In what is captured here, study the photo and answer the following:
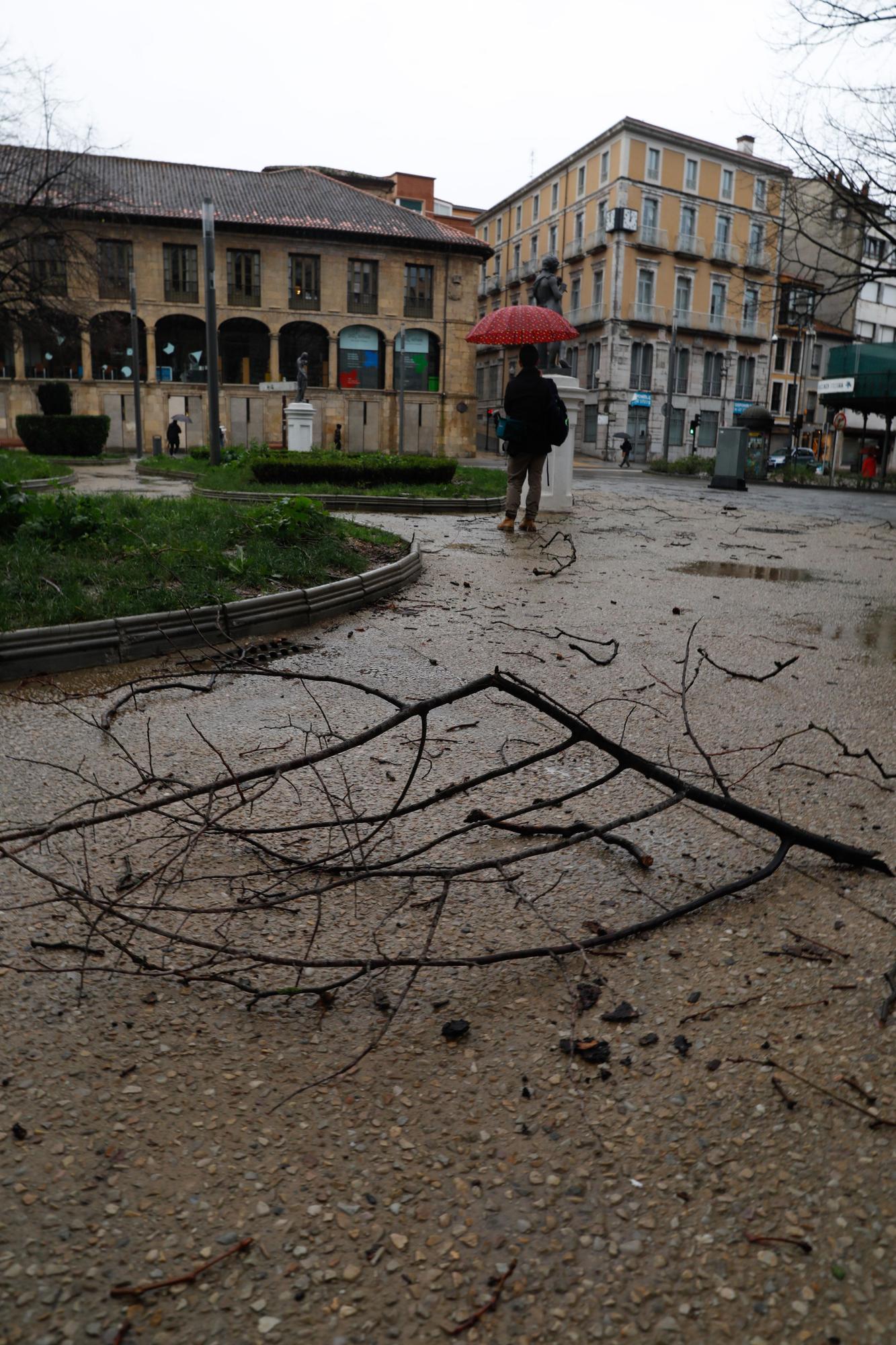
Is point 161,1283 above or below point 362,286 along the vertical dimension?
below

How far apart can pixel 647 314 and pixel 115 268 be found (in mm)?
28762

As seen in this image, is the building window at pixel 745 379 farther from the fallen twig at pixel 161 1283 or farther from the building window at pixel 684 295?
the fallen twig at pixel 161 1283

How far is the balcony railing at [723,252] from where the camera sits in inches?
2295

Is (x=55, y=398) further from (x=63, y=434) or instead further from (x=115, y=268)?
(x=115, y=268)

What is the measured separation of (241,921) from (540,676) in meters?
2.76

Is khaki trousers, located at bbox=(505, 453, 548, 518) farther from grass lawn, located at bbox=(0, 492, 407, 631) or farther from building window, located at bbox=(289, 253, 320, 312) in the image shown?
building window, located at bbox=(289, 253, 320, 312)

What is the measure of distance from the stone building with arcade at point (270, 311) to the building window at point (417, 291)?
0.07 metres

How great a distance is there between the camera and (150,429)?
4503 cm

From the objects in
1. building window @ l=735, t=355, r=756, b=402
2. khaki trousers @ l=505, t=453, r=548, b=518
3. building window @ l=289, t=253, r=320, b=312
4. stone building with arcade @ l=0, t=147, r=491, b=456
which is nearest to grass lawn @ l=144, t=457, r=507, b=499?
khaki trousers @ l=505, t=453, r=548, b=518

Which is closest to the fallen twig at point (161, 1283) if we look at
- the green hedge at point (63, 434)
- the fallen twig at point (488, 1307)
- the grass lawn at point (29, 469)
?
the fallen twig at point (488, 1307)

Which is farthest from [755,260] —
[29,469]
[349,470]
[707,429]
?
[29,469]

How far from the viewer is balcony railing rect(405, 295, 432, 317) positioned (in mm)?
47188

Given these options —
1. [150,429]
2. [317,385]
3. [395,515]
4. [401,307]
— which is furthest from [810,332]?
[395,515]

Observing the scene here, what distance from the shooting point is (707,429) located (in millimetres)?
58688
